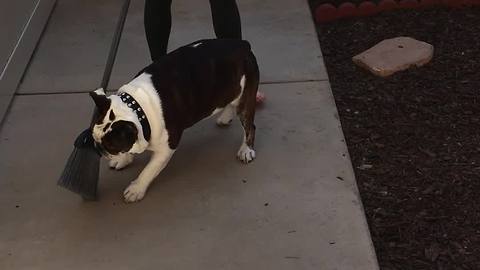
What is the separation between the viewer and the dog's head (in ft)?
8.41

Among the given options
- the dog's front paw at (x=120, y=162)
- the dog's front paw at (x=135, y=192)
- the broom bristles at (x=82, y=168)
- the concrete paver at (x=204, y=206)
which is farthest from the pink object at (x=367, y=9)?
the broom bristles at (x=82, y=168)

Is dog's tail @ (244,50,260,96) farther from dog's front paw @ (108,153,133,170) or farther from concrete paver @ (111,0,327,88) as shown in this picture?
Answer: concrete paver @ (111,0,327,88)

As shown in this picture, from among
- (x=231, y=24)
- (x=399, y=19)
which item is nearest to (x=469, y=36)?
(x=399, y=19)

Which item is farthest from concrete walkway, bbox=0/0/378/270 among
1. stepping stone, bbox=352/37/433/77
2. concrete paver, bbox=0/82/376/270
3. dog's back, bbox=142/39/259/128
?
dog's back, bbox=142/39/259/128

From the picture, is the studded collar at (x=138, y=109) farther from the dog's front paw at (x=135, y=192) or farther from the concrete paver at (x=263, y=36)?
the concrete paver at (x=263, y=36)

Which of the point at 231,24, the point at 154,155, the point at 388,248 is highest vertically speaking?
the point at 231,24

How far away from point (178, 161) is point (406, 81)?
1441 millimetres

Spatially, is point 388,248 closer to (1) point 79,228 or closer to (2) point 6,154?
(1) point 79,228

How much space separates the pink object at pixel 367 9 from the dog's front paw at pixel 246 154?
5.56 ft

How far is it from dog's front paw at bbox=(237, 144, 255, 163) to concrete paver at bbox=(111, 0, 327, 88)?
0.73m

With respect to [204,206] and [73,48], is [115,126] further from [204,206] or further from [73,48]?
[73,48]

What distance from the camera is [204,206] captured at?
9.77ft

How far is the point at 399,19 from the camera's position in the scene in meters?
4.41

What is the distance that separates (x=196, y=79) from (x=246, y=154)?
56 centimetres
